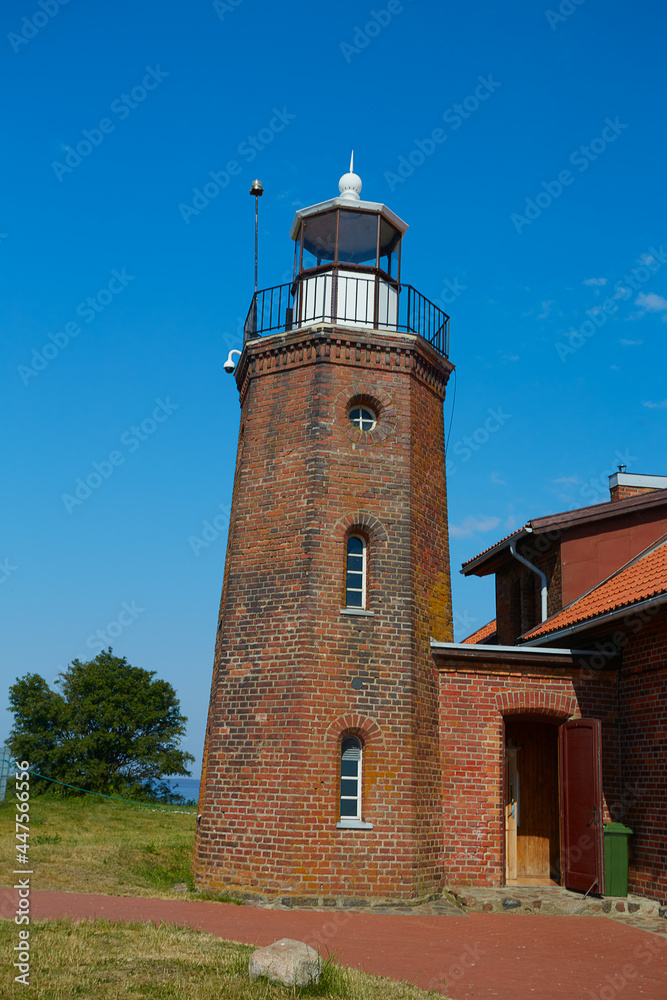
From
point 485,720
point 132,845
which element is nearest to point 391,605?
point 485,720

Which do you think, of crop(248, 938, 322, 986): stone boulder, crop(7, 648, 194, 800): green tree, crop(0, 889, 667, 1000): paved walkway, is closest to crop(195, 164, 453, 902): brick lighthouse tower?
crop(0, 889, 667, 1000): paved walkway

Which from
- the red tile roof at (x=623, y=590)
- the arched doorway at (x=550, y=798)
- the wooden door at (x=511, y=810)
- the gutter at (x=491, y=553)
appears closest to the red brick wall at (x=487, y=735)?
the arched doorway at (x=550, y=798)

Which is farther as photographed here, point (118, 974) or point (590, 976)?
point (590, 976)

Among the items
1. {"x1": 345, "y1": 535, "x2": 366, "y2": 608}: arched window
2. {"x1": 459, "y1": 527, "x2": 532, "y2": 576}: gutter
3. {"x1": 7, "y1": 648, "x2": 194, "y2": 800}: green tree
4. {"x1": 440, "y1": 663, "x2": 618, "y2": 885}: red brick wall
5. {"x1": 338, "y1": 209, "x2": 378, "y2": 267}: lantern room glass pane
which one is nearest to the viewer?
{"x1": 440, "y1": 663, "x2": 618, "y2": 885}: red brick wall

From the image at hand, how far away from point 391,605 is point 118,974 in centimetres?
660

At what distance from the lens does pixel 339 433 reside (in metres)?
13.3

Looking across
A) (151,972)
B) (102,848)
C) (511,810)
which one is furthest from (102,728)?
(151,972)

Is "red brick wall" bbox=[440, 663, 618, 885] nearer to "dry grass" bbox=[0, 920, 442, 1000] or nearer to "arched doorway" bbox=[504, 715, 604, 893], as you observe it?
"arched doorway" bbox=[504, 715, 604, 893]

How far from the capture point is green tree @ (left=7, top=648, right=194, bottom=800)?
1120 inches

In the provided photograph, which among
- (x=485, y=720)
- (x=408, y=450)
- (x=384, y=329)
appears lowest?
(x=485, y=720)

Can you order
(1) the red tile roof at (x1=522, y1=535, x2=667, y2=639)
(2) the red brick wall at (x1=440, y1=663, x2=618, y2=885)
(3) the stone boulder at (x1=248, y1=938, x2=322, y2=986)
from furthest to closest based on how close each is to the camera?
(2) the red brick wall at (x1=440, y1=663, x2=618, y2=885)
(1) the red tile roof at (x1=522, y1=535, x2=667, y2=639)
(3) the stone boulder at (x1=248, y1=938, x2=322, y2=986)

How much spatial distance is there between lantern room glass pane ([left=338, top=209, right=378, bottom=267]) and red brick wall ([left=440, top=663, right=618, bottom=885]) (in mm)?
6760

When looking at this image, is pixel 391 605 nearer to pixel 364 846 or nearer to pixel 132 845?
pixel 364 846

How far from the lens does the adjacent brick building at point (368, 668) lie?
11.9 m
